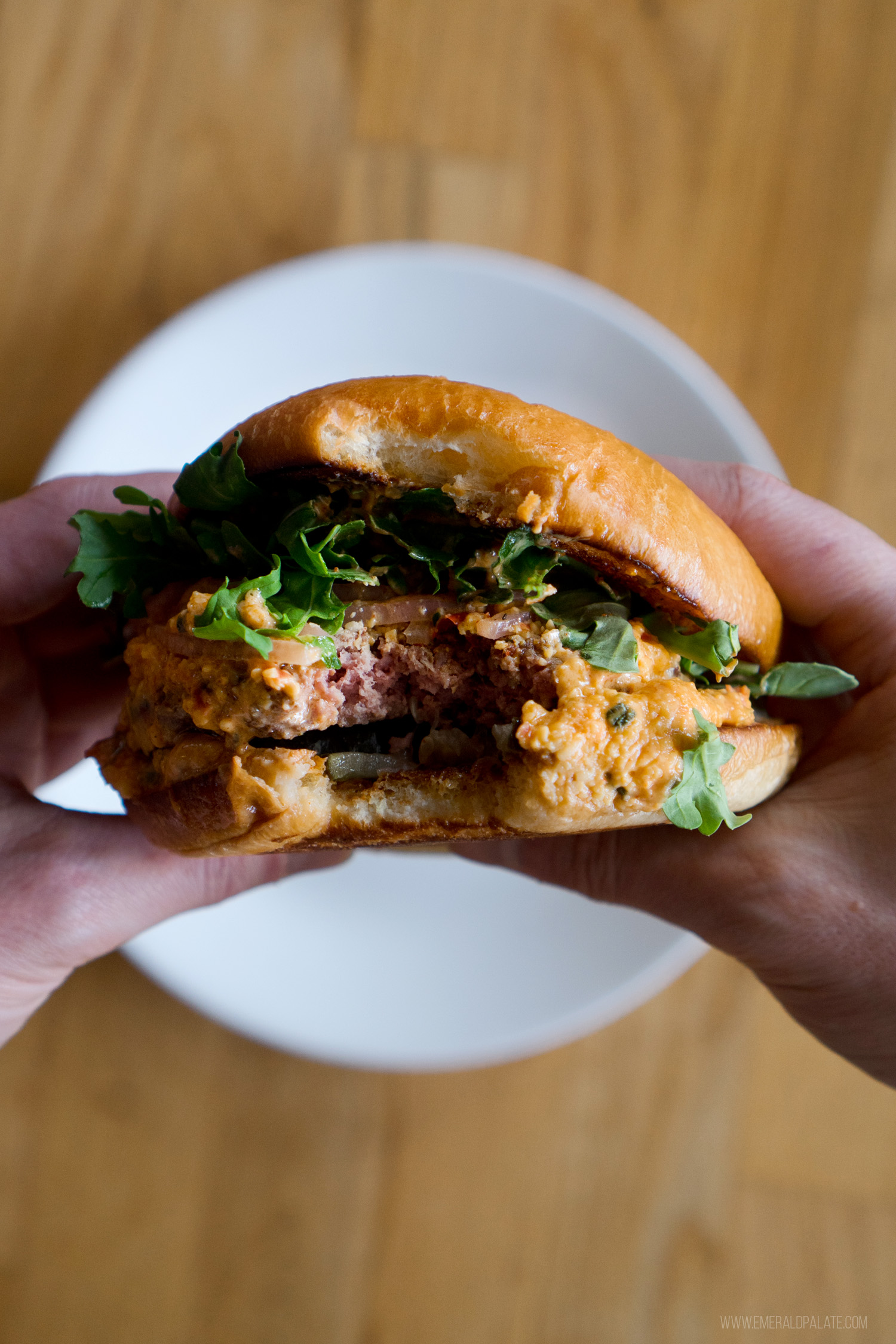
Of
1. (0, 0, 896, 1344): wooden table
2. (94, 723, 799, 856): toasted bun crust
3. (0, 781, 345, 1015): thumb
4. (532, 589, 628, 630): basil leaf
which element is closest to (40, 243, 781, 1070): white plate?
(0, 0, 896, 1344): wooden table

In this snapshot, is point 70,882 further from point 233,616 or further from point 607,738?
point 607,738

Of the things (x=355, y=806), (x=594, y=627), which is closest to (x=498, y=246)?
(x=594, y=627)

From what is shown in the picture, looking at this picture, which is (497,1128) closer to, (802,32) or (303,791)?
(303,791)

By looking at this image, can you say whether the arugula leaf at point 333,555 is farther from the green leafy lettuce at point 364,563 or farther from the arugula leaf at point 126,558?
the arugula leaf at point 126,558

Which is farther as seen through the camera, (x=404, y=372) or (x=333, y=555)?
(x=404, y=372)

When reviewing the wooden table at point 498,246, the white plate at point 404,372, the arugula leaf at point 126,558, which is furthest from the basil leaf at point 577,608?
the wooden table at point 498,246

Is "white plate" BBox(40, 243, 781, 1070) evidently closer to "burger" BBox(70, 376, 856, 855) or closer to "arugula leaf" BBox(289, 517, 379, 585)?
A: "burger" BBox(70, 376, 856, 855)

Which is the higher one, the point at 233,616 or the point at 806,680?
the point at 233,616
